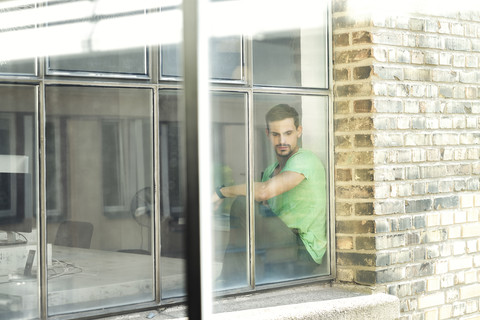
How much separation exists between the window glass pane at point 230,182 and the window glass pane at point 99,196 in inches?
14.4

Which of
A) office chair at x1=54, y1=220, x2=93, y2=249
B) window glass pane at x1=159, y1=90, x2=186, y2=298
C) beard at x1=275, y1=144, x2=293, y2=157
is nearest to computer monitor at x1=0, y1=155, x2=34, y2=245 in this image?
office chair at x1=54, y1=220, x2=93, y2=249

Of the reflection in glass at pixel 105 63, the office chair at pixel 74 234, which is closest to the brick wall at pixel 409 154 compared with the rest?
the reflection in glass at pixel 105 63

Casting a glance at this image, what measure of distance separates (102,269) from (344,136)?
137 cm

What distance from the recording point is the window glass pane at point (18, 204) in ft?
8.36

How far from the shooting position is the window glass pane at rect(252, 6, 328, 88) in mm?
3342

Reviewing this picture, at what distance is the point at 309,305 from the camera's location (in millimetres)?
3240

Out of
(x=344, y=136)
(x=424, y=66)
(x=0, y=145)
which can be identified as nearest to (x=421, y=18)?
(x=424, y=66)

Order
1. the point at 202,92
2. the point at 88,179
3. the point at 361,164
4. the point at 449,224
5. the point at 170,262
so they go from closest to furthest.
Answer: the point at 202,92 → the point at 88,179 → the point at 170,262 → the point at 361,164 → the point at 449,224

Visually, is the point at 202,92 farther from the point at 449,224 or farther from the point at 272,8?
the point at 449,224

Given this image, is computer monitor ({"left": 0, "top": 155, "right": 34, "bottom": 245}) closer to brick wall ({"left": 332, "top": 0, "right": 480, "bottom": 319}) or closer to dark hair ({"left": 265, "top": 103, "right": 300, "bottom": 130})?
dark hair ({"left": 265, "top": 103, "right": 300, "bottom": 130})

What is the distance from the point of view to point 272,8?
3391 mm

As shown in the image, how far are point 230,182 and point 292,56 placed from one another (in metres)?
0.68

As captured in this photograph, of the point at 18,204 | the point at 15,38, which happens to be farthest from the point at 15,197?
the point at 15,38

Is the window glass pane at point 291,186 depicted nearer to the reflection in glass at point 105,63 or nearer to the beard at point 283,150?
the beard at point 283,150
